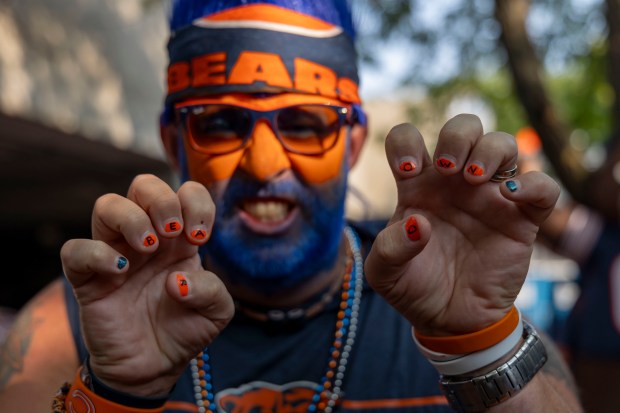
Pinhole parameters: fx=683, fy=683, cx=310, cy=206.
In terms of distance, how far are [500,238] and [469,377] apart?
31 cm

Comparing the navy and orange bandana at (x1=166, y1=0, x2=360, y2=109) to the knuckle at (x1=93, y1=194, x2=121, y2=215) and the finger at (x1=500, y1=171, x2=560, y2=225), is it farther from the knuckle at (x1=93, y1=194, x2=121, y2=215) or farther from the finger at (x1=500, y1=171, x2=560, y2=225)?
the finger at (x1=500, y1=171, x2=560, y2=225)

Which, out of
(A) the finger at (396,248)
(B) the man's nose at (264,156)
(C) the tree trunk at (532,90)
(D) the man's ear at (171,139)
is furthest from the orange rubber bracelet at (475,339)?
(C) the tree trunk at (532,90)

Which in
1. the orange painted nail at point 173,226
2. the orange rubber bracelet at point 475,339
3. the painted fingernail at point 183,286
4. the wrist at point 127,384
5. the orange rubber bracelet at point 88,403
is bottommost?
the orange rubber bracelet at point 88,403

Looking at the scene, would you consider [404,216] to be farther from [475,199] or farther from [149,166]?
[149,166]

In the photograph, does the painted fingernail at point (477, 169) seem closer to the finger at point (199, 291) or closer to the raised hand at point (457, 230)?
the raised hand at point (457, 230)

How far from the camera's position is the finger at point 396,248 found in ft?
4.40

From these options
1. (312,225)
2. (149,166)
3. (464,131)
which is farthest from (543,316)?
(464,131)

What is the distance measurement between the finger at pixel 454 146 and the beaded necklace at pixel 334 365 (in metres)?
0.79

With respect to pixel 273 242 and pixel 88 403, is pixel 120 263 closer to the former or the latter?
pixel 88 403

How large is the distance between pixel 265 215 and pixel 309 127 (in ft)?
0.98

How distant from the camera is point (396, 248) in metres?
1.36

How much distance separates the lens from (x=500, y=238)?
143cm

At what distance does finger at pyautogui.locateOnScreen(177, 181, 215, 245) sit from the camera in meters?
1.38

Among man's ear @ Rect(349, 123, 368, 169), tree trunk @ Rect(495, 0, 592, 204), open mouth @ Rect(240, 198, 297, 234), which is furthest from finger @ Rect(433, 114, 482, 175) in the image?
tree trunk @ Rect(495, 0, 592, 204)
